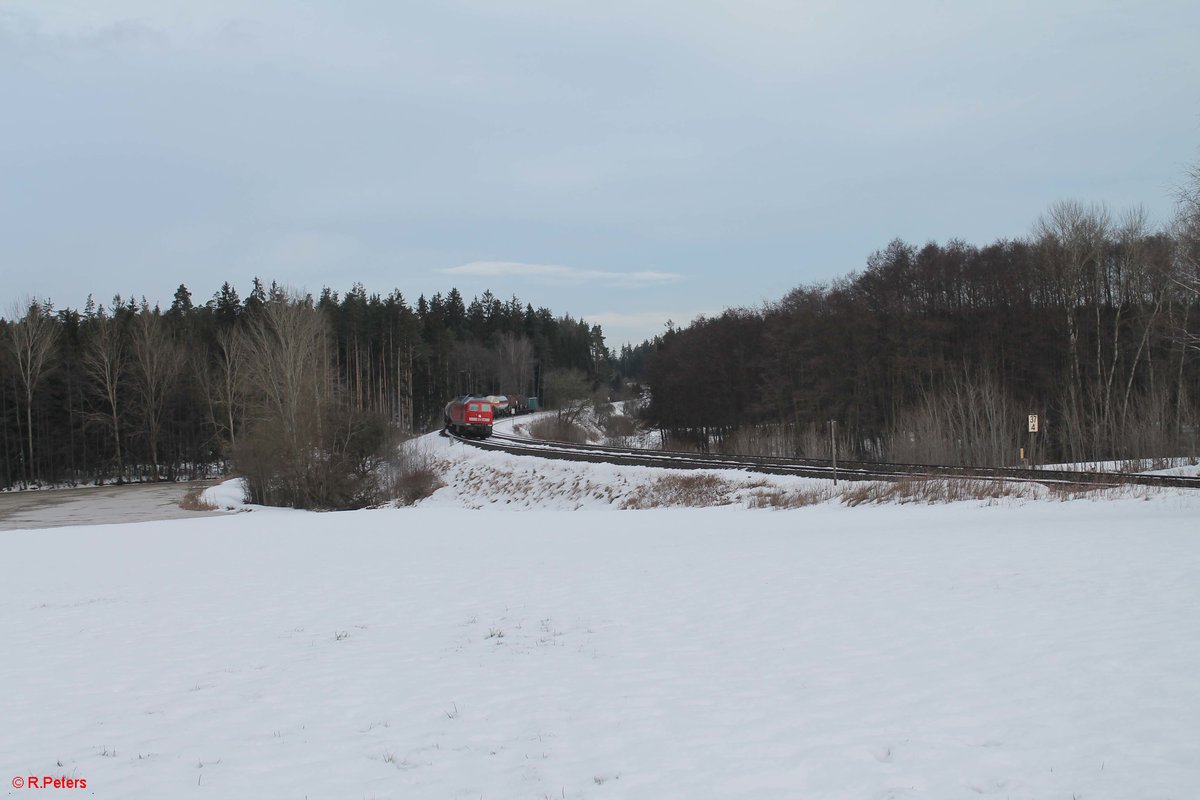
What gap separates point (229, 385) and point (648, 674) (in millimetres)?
69120

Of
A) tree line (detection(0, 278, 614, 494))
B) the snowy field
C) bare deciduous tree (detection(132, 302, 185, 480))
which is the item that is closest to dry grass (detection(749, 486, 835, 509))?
the snowy field

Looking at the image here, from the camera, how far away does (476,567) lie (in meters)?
16.4

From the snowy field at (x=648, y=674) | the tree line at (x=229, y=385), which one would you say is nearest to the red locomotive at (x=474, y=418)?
the tree line at (x=229, y=385)

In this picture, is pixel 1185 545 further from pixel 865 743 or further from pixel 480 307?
pixel 480 307

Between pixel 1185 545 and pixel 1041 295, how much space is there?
45.8 m

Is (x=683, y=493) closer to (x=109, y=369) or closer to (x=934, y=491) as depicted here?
(x=934, y=491)

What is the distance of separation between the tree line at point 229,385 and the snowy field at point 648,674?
27218 millimetres

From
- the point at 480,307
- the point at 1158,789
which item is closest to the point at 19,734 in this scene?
the point at 1158,789

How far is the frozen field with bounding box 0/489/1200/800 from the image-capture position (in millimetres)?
5793

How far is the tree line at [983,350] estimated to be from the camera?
42.3 metres

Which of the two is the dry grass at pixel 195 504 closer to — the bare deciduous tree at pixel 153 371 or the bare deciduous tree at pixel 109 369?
the bare deciduous tree at pixel 153 371

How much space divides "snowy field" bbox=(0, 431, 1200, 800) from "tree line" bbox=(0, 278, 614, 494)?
89.3 ft

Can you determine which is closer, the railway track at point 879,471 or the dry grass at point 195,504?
the railway track at point 879,471

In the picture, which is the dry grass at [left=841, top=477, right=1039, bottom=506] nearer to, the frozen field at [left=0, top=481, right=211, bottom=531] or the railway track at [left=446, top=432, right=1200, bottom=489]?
the railway track at [left=446, top=432, right=1200, bottom=489]
